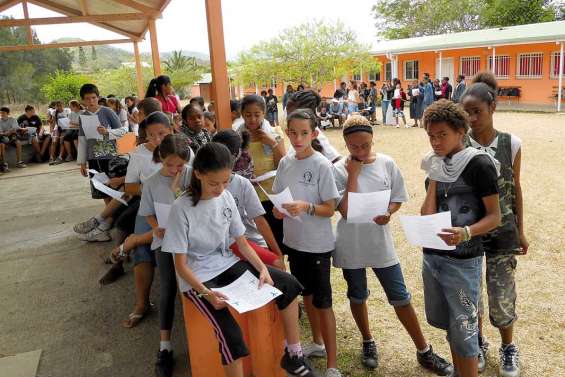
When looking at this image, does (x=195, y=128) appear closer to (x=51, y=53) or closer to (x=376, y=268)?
(x=376, y=268)

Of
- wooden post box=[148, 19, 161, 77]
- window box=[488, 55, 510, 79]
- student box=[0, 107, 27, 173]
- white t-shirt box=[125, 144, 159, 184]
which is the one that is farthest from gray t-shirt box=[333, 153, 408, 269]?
window box=[488, 55, 510, 79]

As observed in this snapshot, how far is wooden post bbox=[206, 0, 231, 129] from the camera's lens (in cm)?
357

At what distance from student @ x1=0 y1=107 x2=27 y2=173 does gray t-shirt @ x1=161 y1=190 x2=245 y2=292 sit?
10.9m

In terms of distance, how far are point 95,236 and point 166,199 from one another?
2762 millimetres

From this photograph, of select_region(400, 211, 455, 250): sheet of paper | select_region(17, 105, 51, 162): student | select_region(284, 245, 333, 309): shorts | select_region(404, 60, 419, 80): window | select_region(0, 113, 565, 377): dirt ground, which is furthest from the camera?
select_region(404, 60, 419, 80): window

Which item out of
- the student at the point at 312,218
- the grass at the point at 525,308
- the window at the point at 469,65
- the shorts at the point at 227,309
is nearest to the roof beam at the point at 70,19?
the grass at the point at 525,308

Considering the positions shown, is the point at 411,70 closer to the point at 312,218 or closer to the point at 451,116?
the point at 312,218

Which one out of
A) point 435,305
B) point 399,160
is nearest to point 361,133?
point 435,305

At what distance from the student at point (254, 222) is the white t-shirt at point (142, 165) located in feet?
3.08

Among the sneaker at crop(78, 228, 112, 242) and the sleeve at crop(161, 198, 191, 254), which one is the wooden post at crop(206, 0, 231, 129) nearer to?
the sleeve at crop(161, 198, 191, 254)

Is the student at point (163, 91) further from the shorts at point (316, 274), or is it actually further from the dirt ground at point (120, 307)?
the shorts at point (316, 274)

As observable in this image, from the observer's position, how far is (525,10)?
107 ft

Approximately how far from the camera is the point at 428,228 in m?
2.13

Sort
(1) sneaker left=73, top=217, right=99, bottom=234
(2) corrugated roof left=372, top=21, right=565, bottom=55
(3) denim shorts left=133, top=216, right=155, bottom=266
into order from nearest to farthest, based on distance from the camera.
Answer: (3) denim shorts left=133, top=216, right=155, bottom=266
(1) sneaker left=73, top=217, right=99, bottom=234
(2) corrugated roof left=372, top=21, right=565, bottom=55
